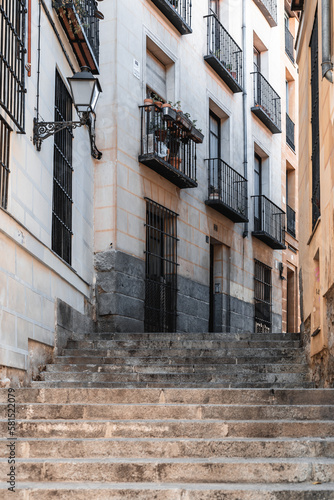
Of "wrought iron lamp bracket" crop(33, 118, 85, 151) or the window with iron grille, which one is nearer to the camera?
"wrought iron lamp bracket" crop(33, 118, 85, 151)

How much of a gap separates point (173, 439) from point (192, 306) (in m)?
8.87

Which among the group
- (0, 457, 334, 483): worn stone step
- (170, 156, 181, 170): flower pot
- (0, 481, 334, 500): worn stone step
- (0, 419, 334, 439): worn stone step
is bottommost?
(0, 481, 334, 500): worn stone step

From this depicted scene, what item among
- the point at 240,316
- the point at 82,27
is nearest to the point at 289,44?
the point at 240,316

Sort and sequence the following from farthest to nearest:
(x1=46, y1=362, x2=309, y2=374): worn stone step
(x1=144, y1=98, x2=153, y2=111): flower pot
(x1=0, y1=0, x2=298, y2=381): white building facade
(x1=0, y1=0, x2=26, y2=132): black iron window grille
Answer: (x1=144, y1=98, x2=153, y2=111): flower pot, (x1=0, y1=0, x2=298, y2=381): white building facade, (x1=46, y1=362, x2=309, y2=374): worn stone step, (x1=0, y1=0, x2=26, y2=132): black iron window grille

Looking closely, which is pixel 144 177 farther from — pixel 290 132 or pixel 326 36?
pixel 290 132

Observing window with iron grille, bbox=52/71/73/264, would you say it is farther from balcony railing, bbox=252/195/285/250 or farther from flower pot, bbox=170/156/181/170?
balcony railing, bbox=252/195/285/250

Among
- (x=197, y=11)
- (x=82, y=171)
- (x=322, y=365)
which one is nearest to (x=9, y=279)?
(x=322, y=365)

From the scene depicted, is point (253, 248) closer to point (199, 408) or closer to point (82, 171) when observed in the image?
point (82, 171)

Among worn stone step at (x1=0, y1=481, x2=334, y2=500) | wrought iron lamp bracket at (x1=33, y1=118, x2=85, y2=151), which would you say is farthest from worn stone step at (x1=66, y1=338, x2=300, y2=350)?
worn stone step at (x1=0, y1=481, x2=334, y2=500)

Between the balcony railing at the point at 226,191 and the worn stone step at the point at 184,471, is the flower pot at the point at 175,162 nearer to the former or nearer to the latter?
the balcony railing at the point at 226,191

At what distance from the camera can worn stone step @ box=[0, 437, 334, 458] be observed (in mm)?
5379

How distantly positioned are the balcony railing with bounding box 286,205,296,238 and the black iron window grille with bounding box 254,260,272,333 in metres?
2.03

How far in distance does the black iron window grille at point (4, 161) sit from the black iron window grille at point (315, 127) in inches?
136

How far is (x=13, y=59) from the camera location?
26.9 ft
